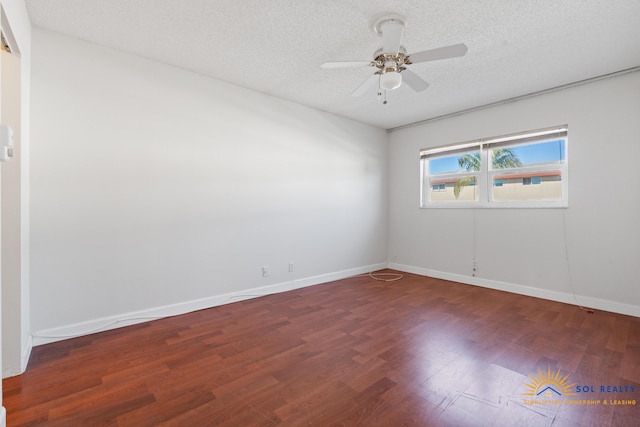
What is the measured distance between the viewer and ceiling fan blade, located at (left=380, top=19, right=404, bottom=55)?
1.94m

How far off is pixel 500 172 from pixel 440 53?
101 inches

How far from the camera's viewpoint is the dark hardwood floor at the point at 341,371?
149cm

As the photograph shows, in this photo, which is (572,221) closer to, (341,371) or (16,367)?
(341,371)

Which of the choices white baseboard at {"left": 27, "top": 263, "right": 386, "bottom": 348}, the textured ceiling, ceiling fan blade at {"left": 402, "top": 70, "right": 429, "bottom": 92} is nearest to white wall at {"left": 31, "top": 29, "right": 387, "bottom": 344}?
white baseboard at {"left": 27, "top": 263, "right": 386, "bottom": 348}

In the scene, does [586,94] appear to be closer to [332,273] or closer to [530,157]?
[530,157]

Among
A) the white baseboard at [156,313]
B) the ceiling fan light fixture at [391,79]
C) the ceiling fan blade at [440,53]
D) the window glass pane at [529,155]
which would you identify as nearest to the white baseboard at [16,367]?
the white baseboard at [156,313]

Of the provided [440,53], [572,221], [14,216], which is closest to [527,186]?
[572,221]

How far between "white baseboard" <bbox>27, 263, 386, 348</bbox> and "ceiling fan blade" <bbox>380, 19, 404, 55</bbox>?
2907mm

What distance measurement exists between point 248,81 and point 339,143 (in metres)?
1.73

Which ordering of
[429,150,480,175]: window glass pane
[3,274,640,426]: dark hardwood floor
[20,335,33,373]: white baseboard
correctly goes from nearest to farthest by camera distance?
1. [3,274,640,426]: dark hardwood floor
2. [20,335,33,373]: white baseboard
3. [429,150,480,175]: window glass pane

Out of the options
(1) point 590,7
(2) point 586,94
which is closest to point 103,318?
(1) point 590,7

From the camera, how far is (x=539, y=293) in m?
3.47

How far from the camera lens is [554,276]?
338 centimetres

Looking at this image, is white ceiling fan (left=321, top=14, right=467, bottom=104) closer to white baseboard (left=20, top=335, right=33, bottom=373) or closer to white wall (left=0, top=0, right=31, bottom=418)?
white wall (left=0, top=0, right=31, bottom=418)
